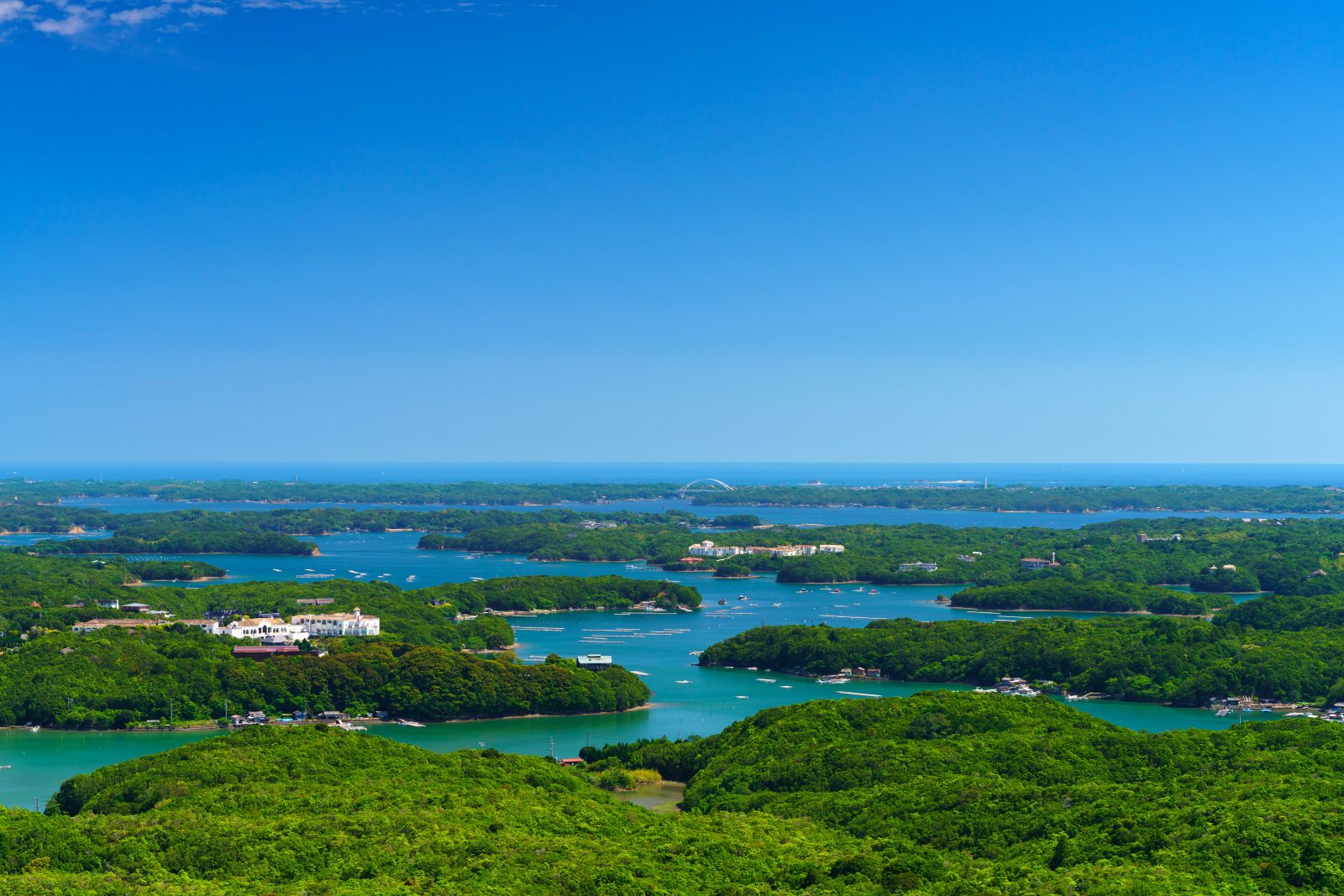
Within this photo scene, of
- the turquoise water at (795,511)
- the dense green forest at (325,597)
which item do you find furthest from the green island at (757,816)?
the turquoise water at (795,511)

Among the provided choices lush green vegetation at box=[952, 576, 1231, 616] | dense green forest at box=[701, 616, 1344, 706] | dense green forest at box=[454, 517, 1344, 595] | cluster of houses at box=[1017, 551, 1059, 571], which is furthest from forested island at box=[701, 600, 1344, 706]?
cluster of houses at box=[1017, 551, 1059, 571]

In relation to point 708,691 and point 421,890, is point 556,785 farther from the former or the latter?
point 708,691

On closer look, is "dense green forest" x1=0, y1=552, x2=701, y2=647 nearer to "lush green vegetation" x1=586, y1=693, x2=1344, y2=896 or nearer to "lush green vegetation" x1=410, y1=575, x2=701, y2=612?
"lush green vegetation" x1=410, y1=575, x2=701, y2=612

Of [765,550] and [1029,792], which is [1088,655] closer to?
[1029,792]

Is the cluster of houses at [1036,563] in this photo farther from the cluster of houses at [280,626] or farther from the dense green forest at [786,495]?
the dense green forest at [786,495]

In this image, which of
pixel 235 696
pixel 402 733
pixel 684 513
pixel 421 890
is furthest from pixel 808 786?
pixel 684 513

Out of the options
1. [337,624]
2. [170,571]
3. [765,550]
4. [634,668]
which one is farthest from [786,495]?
[634,668]
